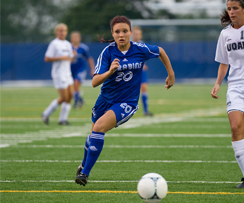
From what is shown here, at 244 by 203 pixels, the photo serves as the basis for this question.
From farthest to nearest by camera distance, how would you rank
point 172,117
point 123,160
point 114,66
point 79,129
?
point 172,117
point 79,129
point 123,160
point 114,66

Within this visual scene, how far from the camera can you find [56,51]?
12.3m

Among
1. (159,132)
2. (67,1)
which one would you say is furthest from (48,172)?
(67,1)

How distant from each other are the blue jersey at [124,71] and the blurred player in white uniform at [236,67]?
0.90 m

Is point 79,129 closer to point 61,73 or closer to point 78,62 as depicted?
point 61,73

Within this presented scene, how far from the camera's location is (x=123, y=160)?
7.37m

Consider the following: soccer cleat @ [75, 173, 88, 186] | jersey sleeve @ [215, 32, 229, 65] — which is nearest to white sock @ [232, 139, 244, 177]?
jersey sleeve @ [215, 32, 229, 65]

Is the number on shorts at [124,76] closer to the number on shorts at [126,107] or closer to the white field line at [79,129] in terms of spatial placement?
the number on shorts at [126,107]

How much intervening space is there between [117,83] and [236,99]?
137 centimetres

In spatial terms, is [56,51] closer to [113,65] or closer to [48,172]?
[48,172]

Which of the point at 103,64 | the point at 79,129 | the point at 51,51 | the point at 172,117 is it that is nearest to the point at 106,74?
the point at 103,64

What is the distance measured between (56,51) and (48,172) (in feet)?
20.7

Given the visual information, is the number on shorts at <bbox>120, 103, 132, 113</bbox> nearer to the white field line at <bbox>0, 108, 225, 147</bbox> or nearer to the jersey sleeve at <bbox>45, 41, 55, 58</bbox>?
the white field line at <bbox>0, 108, 225, 147</bbox>

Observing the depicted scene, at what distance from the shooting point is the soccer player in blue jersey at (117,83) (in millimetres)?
5477

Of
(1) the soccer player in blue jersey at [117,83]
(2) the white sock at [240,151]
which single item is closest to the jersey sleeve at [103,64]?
(1) the soccer player in blue jersey at [117,83]
